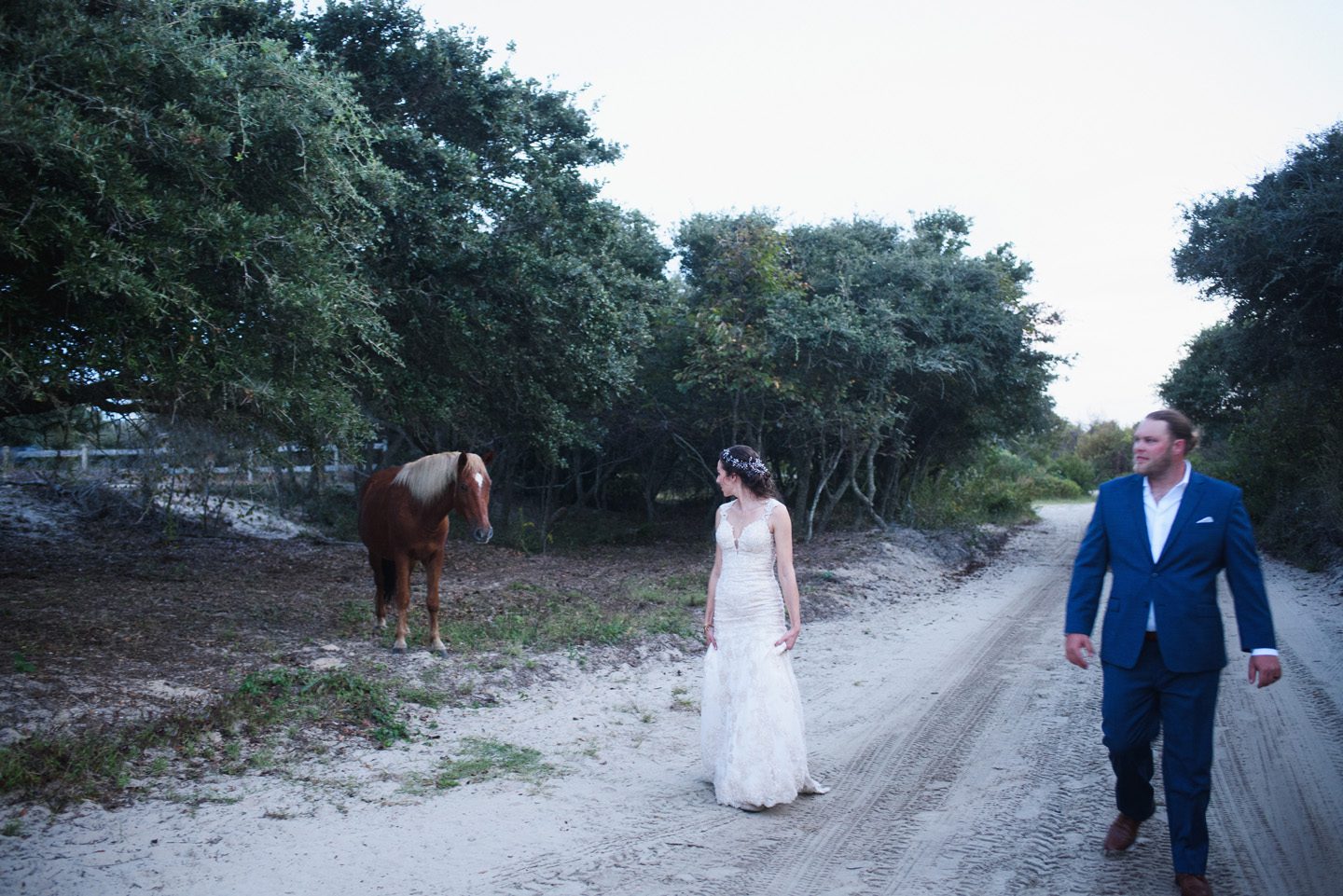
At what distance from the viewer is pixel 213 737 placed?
5758mm

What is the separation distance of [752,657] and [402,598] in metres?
4.52

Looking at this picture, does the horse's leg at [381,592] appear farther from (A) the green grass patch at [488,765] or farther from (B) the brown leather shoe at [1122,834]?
(B) the brown leather shoe at [1122,834]

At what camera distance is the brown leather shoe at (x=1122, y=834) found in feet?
14.2

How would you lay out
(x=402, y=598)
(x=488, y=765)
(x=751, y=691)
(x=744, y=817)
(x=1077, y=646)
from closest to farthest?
(x=1077, y=646) → (x=744, y=817) → (x=751, y=691) → (x=488, y=765) → (x=402, y=598)

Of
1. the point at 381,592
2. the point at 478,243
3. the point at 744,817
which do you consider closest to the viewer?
the point at 744,817

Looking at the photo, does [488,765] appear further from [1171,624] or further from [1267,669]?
[1267,669]

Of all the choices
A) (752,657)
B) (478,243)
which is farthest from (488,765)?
(478,243)

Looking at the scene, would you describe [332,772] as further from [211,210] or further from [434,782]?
[211,210]

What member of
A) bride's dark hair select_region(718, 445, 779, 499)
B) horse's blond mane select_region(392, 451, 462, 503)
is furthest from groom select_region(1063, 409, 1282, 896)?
horse's blond mane select_region(392, 451, 462, 503)

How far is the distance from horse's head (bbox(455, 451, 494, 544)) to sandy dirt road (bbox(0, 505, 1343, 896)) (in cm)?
174

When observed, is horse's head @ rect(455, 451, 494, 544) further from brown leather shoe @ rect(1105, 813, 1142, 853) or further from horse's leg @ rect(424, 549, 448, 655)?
brown leather shoe @ rect(1105, 813, 1142, 853)

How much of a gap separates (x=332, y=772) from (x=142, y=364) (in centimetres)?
353

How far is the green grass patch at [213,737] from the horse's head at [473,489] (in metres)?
1.97

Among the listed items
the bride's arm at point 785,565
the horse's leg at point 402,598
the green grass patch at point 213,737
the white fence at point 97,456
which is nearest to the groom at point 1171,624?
the bride's arm at point 785,565
